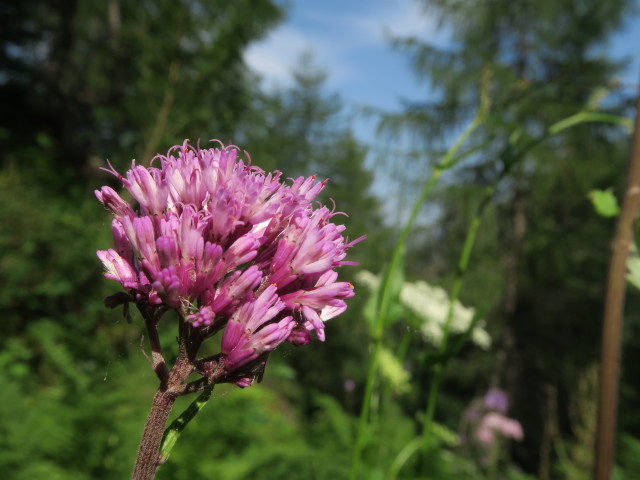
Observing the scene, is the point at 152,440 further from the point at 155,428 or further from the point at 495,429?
the point at 495,429

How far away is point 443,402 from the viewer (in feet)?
54.6

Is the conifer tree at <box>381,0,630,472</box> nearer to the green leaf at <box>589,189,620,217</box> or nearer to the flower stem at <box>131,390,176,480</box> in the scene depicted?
the green leaf at <box>589,189,620,217</box>

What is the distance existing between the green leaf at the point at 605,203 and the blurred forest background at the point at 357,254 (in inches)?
10.3

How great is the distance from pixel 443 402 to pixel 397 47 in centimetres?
1042

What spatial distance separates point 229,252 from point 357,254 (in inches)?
533

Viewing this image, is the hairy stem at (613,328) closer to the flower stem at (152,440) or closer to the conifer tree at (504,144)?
the flower stem at (152,440)

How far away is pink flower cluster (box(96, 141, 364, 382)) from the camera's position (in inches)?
34.6

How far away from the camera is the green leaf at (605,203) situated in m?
1.48

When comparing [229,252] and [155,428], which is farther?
[229,252]

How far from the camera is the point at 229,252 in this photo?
0.93m

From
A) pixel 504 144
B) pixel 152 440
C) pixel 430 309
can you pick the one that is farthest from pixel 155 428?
pixel 504 144

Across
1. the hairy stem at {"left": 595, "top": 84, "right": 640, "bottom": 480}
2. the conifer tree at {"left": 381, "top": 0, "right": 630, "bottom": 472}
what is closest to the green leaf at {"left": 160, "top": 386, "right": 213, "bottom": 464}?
the hairy stem at {"left": 595, "top": 84, "right": 640, "bottom": 480}

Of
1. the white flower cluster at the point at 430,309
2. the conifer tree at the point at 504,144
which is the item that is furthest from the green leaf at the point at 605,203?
the conifer tree at the point at 504,144

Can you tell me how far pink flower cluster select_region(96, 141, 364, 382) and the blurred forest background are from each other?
129 mm
